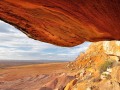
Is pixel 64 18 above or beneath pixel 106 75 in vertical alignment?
above

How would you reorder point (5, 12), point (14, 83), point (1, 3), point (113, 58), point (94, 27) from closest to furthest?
1. point (1, 3)
2. point (5, 12)
3. point (94, 27)
4. point (113, 58)
5. point (14, 83)

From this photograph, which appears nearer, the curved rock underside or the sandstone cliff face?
the curved rock underside

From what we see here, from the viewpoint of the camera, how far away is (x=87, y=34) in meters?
7.21

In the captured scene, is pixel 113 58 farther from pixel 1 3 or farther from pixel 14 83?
pixel 14 83

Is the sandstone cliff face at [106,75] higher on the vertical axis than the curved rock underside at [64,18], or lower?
lower

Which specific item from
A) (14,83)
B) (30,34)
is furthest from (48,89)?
(30,34)

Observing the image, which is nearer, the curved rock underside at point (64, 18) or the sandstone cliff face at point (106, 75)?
the curved rock underside at point (64, 18)

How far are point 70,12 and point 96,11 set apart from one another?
623 millimetres

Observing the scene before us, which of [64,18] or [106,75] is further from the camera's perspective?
[106,75]

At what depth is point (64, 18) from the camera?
632 centimetres

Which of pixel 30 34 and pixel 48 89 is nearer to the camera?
pixel 30 34

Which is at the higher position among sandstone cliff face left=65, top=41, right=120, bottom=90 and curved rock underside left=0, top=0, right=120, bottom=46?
curved rock underside left=0, top=0, right=120, bottom=46

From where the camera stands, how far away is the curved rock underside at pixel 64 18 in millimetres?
5568

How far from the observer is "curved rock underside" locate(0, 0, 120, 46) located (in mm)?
5568
